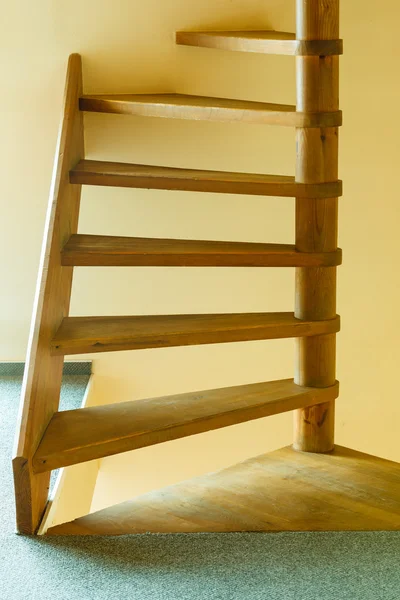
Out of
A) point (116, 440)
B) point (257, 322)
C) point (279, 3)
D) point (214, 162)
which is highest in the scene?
point (279, 3)

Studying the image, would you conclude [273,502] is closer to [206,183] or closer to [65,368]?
[206,183]

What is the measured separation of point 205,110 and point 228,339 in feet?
2.93

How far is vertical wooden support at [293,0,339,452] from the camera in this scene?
284 centimetres

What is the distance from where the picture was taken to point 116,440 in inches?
93.5

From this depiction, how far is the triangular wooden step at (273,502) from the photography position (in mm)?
2383

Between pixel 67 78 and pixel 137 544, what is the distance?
201 centimetres

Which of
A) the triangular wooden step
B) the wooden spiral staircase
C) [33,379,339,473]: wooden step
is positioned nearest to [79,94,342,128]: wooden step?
the wooden spiral staircase

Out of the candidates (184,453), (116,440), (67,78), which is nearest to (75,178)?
(67,78)

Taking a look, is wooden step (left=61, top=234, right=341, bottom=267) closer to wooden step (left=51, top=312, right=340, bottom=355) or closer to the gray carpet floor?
wooden step (left=51, top=312, right=340, bottom=355)

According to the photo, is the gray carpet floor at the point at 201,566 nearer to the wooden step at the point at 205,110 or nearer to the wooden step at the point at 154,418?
the wooden step at the point at 154,418

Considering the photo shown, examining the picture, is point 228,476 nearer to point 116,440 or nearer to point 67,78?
point 116,440

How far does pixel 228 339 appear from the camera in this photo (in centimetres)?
276

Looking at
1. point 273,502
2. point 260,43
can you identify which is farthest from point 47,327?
point 260,43

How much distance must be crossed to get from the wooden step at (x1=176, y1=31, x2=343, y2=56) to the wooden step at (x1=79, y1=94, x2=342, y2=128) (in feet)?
0.71
